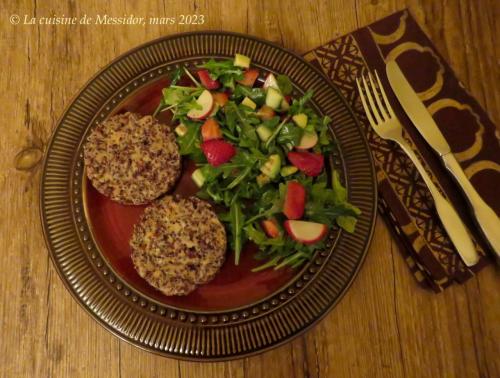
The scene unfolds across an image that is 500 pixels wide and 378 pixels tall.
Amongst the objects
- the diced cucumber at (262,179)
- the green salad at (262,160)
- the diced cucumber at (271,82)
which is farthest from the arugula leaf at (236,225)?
the diced cucumber at (271,82)

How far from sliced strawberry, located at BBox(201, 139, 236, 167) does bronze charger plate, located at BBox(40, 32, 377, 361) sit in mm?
384

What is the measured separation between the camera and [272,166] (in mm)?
1616

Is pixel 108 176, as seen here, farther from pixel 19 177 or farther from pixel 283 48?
pixel 283 48

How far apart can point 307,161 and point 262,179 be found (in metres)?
0.18

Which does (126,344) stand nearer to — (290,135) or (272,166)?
(272,166)

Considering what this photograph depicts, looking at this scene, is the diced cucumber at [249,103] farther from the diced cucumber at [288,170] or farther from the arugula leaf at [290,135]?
the diced cucumber at [288,170]

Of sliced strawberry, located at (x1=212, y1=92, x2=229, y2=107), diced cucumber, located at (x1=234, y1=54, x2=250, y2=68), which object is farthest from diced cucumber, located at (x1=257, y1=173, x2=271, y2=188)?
diced cucumber, located at (x1=234, y1=54, x2=250, y2=68)

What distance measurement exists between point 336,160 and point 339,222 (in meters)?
0.25

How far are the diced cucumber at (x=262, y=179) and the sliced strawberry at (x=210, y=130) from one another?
0.71 ft

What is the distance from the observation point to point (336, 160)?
1.72 metres

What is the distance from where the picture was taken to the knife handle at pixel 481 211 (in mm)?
1621

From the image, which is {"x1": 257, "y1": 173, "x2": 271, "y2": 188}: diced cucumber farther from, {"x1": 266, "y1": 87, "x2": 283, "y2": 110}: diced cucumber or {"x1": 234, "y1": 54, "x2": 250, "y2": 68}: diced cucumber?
{"x1": 234, "y1": 54, "x2": 250, "y2": 68}: diced cucumber

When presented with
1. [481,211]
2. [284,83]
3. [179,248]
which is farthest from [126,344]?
[481,211]

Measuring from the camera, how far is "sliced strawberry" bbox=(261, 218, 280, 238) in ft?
5.24
